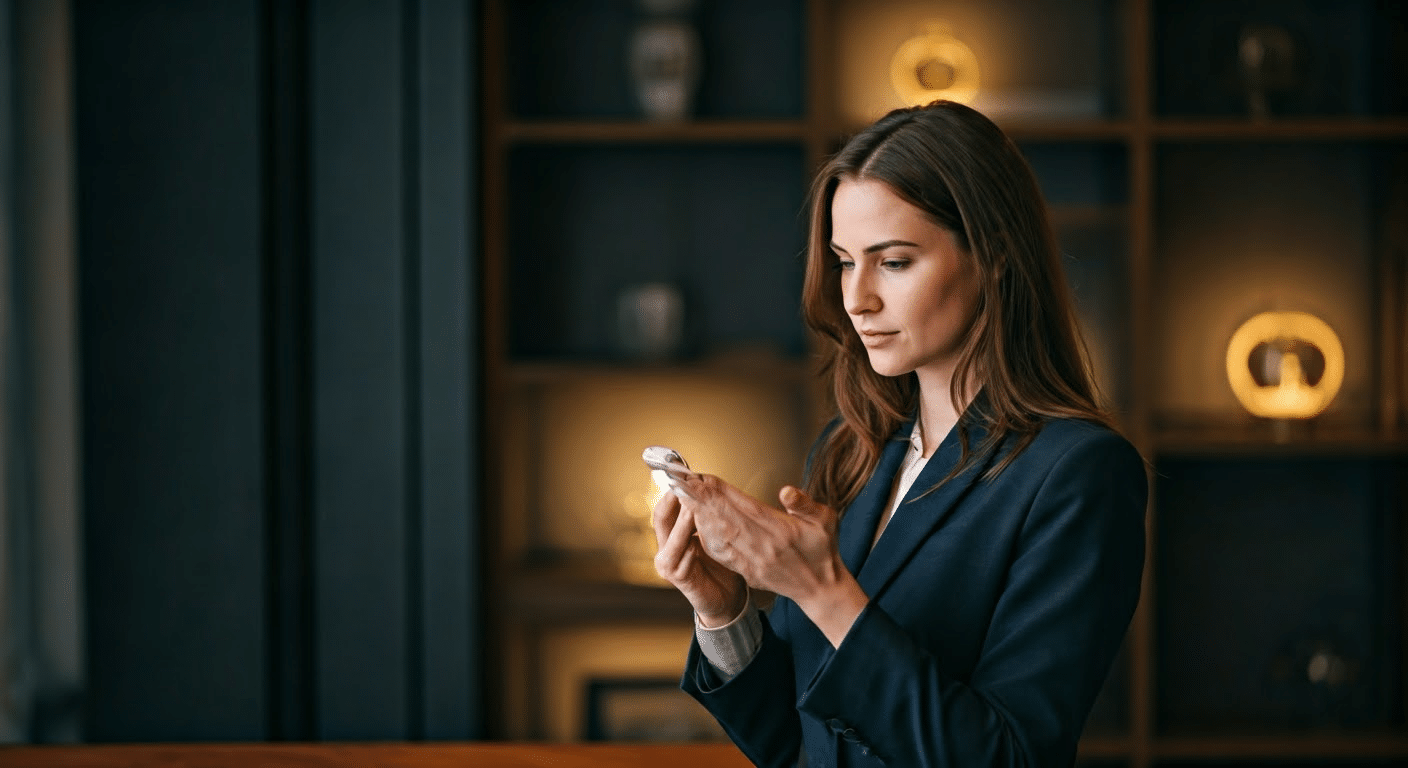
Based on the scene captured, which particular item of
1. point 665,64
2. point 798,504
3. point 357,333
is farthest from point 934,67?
point 798,504

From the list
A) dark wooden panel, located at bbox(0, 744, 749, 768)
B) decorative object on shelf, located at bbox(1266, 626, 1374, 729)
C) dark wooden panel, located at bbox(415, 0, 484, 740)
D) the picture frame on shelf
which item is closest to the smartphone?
dark wooden panel, located at bbox(0, 744, 749, 768)

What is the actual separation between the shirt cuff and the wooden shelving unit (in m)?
1.73

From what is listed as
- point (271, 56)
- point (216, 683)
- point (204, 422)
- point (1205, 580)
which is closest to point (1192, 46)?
point (1205, 580)

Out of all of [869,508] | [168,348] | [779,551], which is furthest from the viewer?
[168,348]

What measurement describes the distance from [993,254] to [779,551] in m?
0.31

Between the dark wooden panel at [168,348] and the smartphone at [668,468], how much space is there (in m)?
1.88

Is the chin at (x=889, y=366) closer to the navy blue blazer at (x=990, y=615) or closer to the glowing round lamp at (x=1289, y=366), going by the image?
the navy blue blazer at (x=990, y=615)

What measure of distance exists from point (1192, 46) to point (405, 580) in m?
2.27

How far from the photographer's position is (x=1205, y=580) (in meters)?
3.11

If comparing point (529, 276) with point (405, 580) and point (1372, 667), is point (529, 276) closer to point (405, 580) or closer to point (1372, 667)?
point (405, 580)

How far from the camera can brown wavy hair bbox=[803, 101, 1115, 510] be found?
1.04 meters

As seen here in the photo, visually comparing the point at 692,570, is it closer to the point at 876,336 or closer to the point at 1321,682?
the point at 876,336

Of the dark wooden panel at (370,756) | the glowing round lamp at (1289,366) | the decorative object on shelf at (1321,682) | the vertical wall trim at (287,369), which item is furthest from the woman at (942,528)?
the decorative object on shelf at (1321,682)

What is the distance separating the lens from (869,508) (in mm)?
1201
